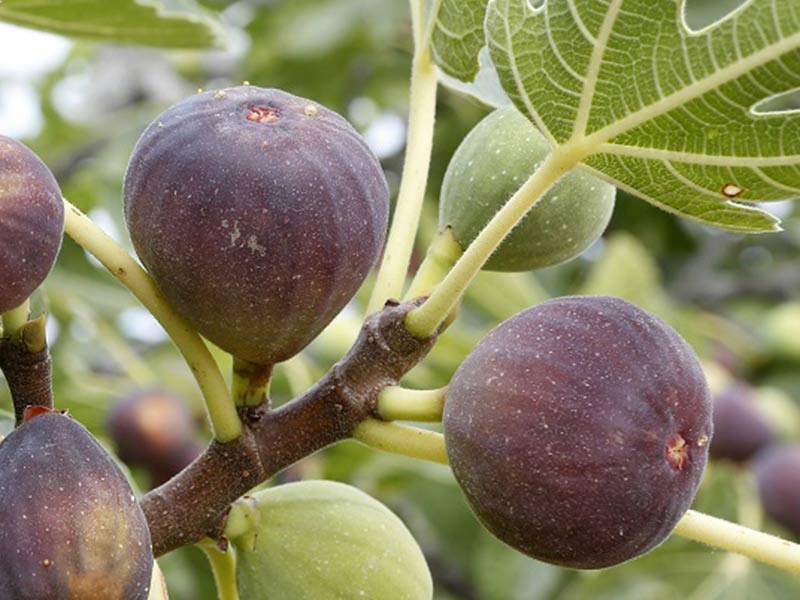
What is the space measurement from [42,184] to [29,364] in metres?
0.16

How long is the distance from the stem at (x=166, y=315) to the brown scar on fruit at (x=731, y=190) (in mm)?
416

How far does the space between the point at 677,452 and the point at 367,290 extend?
198 centimetres

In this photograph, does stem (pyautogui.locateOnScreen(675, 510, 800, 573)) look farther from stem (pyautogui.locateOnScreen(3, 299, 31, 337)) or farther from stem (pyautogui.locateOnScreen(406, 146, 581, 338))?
stem (pyautogui.locateOnScreen(3, 299, 31, 337))

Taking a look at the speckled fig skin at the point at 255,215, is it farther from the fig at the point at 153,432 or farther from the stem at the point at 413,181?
the fig at the point at 153,432

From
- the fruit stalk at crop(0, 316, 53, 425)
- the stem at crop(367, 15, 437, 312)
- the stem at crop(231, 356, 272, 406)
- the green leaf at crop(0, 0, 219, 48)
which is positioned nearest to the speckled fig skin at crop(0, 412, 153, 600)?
the fruit stalk at crop(0, 316, 53, 425)

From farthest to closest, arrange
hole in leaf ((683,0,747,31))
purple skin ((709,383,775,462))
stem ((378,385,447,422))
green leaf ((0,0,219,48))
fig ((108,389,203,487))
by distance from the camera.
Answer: hole in leaf ((683,0,747,31)), purple skin ((709,383,775,462)), fig ((108,389,203,487)), green leaf ((0,0,219,48)), stem ((378,385,447,422))

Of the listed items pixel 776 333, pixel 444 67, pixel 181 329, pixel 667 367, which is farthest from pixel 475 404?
pixel 776 333

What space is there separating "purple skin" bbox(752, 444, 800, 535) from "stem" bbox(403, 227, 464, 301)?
204 centimetres

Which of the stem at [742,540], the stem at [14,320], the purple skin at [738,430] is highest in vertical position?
the stem at [14,320]

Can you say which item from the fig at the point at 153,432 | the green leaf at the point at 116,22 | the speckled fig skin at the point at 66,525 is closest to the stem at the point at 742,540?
the speckled fig skin at the point at 66,525

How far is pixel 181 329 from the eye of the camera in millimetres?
1115

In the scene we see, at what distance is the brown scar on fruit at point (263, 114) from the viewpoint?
108cm

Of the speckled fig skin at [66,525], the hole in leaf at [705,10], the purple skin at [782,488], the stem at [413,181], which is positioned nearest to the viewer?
the speckled fig skin at [66,525]

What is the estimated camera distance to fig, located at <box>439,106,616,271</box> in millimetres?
1309
